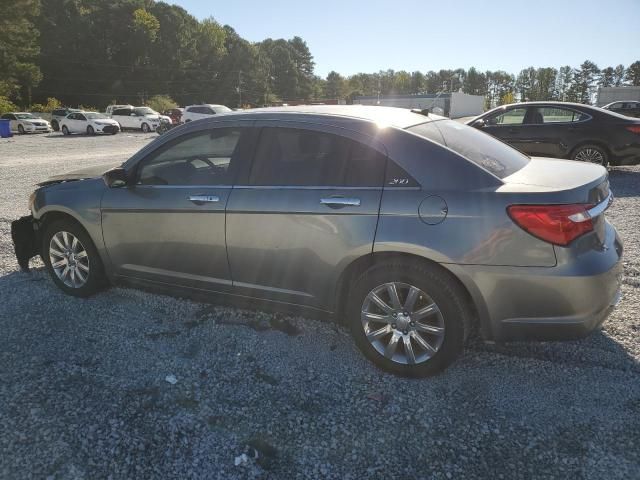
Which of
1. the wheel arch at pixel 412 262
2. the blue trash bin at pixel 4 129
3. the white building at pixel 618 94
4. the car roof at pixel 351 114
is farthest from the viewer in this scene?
the white building at pixel 618 94

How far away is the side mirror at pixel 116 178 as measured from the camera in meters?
3.76

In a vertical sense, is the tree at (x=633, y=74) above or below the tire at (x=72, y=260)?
above

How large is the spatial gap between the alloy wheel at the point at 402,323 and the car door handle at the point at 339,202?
55cm

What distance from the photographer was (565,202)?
2592 millimetres

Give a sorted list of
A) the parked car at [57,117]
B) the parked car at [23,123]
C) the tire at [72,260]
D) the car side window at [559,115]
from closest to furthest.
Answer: the tire at [72,260]
the car side window at [559,115]
the parked car at [23,123]
the parked car at [57,117]

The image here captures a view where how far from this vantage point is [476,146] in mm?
3256

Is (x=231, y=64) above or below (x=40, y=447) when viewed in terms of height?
above

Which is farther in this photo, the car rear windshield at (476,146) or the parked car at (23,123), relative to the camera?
the parked car at (23,123)

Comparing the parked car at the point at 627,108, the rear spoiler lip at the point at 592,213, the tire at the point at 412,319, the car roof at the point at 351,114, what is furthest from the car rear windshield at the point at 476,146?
the parked car at the point at 627,108

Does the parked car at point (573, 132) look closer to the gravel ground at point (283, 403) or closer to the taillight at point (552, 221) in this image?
the gravel ground at point (283, 403)

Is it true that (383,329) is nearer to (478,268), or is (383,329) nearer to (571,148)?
(478,268)

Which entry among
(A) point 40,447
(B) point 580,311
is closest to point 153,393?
(A) point 40,447

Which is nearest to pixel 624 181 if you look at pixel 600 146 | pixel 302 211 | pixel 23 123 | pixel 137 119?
pixel 600 146

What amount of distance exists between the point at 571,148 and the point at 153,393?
30.8ft
